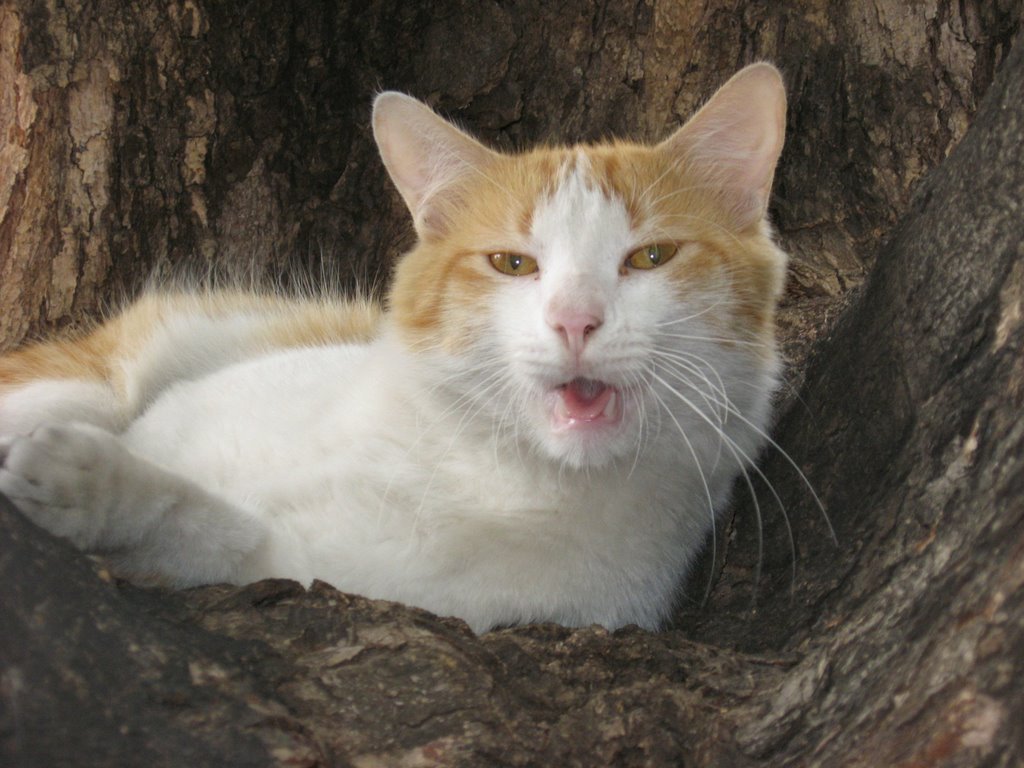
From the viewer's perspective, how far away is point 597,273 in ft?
7.06

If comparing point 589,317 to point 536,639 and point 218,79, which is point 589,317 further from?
point 218,79

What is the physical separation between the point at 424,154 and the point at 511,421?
2.48 ft

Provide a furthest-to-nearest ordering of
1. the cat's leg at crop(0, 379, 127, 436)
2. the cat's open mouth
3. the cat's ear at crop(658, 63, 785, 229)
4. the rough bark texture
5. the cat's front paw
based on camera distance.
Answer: the cat's leg at crop(0, 379, 127, 436), the cat's ear at crop(658, 63, 785, 229), the cat's open mouth, the cat's front paw, the rough bark texture

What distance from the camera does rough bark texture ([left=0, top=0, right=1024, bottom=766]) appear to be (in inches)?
56.0

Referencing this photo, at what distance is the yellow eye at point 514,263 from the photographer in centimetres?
229

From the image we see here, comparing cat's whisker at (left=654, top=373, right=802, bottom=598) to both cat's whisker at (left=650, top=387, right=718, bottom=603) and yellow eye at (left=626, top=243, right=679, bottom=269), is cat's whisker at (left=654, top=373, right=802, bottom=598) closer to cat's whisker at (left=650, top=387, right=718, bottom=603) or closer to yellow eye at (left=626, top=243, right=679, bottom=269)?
cat's whisker at (left=650, top=387, right=718, bottom=603)

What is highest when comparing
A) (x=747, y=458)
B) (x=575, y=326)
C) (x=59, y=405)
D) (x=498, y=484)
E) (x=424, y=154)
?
(x=424, y=154)

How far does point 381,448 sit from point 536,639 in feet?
Result: 2.26

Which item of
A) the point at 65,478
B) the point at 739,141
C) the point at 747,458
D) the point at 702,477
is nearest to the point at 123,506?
the point at 65,478

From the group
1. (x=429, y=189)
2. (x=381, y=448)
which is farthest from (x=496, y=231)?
(x=381, y=448)

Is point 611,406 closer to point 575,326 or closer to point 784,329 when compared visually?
point 575,326

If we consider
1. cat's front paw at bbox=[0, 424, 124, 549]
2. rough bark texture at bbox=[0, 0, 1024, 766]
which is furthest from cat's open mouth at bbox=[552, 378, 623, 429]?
cat's front paw at bbox=[0, 424, 124, 549]

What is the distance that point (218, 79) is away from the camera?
3.27 m

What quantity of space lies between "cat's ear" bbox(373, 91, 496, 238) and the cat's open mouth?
69 cm
